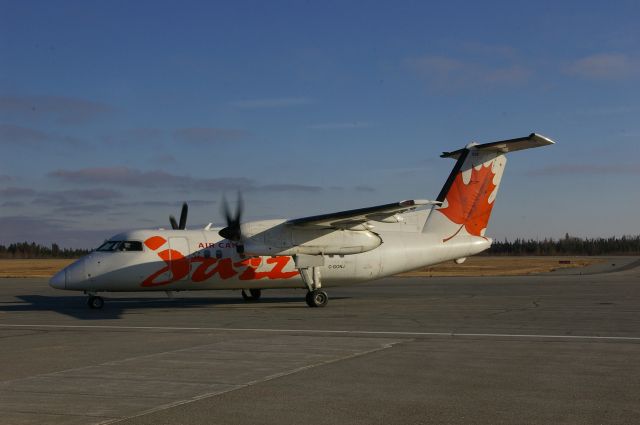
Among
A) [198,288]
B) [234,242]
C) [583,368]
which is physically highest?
[234,242]

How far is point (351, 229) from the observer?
24469 millimetres

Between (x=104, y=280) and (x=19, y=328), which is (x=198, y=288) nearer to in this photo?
(x=104, y=280)

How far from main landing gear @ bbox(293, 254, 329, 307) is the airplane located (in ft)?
0.12

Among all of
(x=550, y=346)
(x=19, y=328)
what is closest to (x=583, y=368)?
(x=550, y=346)

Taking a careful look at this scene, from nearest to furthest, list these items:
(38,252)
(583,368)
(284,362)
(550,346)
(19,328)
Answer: (583,368) → (284,362) → (550,346) → (19,328) → (38,252)

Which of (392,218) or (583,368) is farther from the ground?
(392,218)

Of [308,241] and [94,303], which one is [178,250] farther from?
[308,241]

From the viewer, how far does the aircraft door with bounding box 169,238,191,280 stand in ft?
81.0

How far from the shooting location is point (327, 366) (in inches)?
455

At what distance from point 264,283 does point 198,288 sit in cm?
253

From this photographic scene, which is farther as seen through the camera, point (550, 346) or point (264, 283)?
point (264, 283)

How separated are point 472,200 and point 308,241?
25.5 feet

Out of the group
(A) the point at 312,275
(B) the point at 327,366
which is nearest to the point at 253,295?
(A) the point at 312,275

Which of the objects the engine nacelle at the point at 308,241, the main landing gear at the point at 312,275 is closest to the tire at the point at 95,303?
the engine nacelle at the point at 308,241
